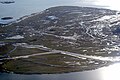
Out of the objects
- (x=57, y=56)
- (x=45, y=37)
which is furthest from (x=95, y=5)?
(x=57, y=56)

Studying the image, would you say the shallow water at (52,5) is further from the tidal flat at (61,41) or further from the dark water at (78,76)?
the tidal flat at (61,41)

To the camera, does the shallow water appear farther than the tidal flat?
No

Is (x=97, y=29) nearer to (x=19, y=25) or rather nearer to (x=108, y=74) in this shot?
(x=19, y=25)

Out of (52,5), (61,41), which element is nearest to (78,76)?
(61,41)

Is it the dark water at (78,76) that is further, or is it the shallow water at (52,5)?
the shallow water at (52,5)

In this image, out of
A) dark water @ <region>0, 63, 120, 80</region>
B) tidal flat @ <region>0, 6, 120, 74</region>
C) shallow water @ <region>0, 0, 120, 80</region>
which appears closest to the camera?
dark water @ <region>0, 63, 120, 80</region>

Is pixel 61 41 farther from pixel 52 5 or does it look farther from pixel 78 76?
pixel 52 5

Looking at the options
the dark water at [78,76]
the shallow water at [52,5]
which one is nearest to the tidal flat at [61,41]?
the dark water at [78,76]

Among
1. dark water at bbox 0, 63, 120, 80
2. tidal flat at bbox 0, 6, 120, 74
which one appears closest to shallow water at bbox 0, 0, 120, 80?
dark water at bbox 0, 63, 120, 80

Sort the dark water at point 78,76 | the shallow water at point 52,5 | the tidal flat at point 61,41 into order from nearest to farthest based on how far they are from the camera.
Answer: the dark water at point 78,76 → the shallow water at point 52,5 → the tidal flat at point 61,41

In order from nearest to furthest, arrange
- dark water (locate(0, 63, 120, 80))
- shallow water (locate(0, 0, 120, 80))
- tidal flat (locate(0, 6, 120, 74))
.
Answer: dark water (locate(0, 63, 120, 80)), shallow water (locate(0, 0, 120, 80)), tidal flat (locate(0, 6, 120, 74))

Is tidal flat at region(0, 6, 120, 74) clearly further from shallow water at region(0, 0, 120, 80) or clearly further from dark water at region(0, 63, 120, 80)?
shallow water at region(0, 0, 120, 80)
